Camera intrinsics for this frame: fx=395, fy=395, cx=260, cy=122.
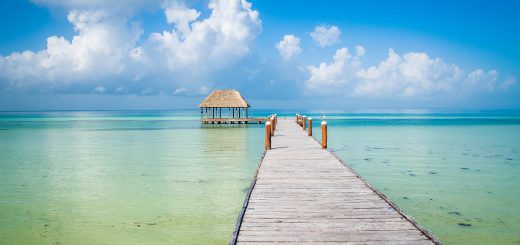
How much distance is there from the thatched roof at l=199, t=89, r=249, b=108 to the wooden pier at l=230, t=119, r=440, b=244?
34.8m

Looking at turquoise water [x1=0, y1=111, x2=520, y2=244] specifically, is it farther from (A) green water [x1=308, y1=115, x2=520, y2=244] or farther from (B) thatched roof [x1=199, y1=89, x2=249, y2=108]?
(B) thatched roof [x1=199, y1=89, x2=249, y2=108]

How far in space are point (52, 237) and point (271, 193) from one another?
4069 millimetres

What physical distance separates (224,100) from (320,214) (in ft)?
129

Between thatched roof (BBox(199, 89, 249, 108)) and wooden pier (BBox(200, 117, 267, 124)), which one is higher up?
thatched roof (BBox(199, 89, 249, 108))

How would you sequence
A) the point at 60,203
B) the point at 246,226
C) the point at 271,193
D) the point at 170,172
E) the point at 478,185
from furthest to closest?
1. the point at 170,172
2. the point at 478,185
3. the point at 60,203
4. the point at 271,193
5. the point at 246,226

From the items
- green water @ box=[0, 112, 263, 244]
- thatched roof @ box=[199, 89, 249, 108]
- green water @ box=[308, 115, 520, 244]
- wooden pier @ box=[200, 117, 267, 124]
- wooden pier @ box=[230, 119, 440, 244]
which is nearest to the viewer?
wooden pier @ box=[230, 119, 440, 244]

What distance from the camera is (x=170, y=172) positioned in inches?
555

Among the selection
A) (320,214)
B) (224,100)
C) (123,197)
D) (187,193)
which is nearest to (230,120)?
(224,100)

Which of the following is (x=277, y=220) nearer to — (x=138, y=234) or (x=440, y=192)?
(x=138, y=234)

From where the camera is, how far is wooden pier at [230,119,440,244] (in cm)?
467

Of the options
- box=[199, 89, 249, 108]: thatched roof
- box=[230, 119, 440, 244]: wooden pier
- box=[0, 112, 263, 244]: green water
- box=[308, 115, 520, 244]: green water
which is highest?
box=[199, 89, 249, 108]: thatched roof

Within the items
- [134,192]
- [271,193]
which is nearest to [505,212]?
[271,193]

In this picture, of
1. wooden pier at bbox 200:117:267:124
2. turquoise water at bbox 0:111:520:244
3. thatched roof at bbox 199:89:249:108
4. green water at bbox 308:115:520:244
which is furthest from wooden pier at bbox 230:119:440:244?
wooden pier at bbox 200:117:267:124

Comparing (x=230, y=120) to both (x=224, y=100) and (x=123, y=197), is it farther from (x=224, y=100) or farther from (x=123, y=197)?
(x=123, y=197)
